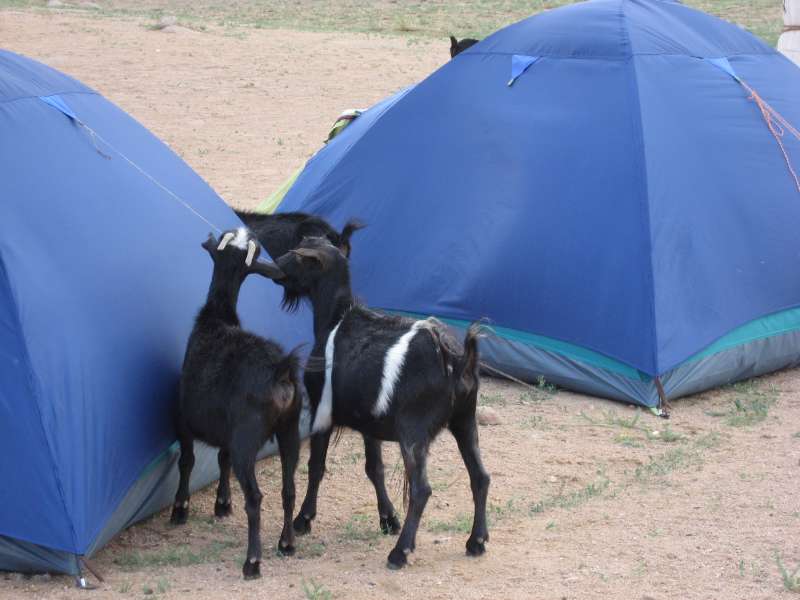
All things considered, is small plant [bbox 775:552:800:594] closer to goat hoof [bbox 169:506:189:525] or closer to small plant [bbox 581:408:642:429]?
small plant [bbox 581:408:642:429]

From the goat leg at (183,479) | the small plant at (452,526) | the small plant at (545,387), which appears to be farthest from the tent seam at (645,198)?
the goat leg at (183,479)

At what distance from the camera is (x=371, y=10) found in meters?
31.2

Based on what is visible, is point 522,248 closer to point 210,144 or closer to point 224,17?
point 210,144

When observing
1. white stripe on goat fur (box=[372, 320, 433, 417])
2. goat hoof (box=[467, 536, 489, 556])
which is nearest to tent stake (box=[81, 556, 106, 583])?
white stripe on goat fur (box=[372, 320, 433, 417])

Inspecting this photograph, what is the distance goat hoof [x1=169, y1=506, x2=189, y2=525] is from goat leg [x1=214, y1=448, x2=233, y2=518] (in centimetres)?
16

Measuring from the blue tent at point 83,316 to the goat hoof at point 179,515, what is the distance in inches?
3.0

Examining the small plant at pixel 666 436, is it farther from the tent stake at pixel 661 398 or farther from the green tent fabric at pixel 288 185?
the green tent fabric at pixel 288 185

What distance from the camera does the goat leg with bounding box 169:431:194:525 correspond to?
5449 millimetres

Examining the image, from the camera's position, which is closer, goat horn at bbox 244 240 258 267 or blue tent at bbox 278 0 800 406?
goat horn at bbox 244 240 258 267

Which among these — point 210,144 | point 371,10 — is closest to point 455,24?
point 371,10

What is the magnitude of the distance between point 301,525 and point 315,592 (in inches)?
32.9

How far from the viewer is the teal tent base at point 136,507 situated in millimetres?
4867

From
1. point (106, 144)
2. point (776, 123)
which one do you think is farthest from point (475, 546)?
point (776, 123)

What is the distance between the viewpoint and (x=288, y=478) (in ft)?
17.1
